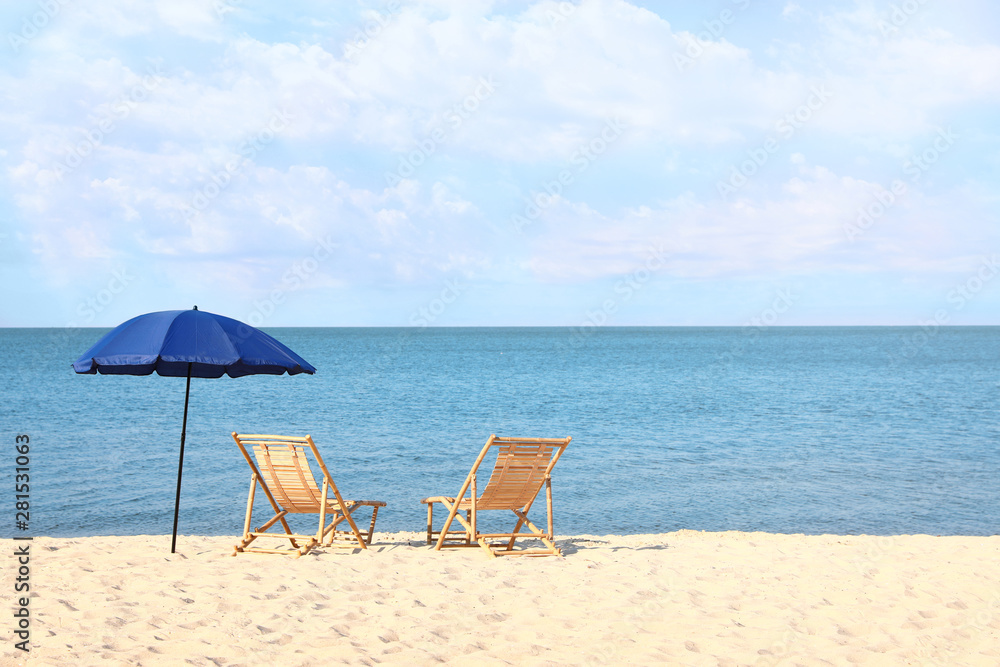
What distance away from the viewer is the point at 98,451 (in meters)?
16.5

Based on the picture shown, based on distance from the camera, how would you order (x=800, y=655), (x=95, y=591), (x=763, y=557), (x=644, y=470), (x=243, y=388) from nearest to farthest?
(x=800, y=655), (x=95, y=591), (x=763, y=557), (x=644, y=470), (x=243, y=388)

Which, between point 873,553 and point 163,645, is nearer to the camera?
point 163,645

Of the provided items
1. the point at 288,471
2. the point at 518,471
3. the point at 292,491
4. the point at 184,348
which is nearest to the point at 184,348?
the point at 184,348

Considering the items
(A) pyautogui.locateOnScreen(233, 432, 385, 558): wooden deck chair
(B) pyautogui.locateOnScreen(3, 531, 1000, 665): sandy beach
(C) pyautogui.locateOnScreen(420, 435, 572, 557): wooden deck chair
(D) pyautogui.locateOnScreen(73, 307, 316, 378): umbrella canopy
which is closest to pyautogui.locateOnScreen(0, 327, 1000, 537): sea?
(C) pyautogui.locateOnScreen(420, 435, 572, 557): wooden deck chair

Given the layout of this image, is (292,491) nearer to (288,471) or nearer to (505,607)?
(288,471)

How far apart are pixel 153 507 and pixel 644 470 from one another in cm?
815

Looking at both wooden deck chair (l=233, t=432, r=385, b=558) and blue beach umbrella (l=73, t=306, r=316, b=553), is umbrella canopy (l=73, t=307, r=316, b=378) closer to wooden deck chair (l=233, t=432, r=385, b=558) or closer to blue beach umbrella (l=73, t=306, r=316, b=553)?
blue beach umbrella (l=73, t=306, r=316, b=553)

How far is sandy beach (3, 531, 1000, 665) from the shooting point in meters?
4.18

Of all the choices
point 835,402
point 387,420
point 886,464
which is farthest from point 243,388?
point 886,464

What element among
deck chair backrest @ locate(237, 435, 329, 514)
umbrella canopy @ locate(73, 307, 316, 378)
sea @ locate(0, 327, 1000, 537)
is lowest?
sea @ locate(0, 327, 1000, 537)

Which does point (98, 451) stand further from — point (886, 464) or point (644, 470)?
point (886, 464)

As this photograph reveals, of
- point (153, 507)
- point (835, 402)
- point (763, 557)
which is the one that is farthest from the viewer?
point (835, 402)

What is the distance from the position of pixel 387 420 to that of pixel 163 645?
61.5ft

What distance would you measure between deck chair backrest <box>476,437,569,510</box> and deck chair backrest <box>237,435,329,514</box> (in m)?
1.50
